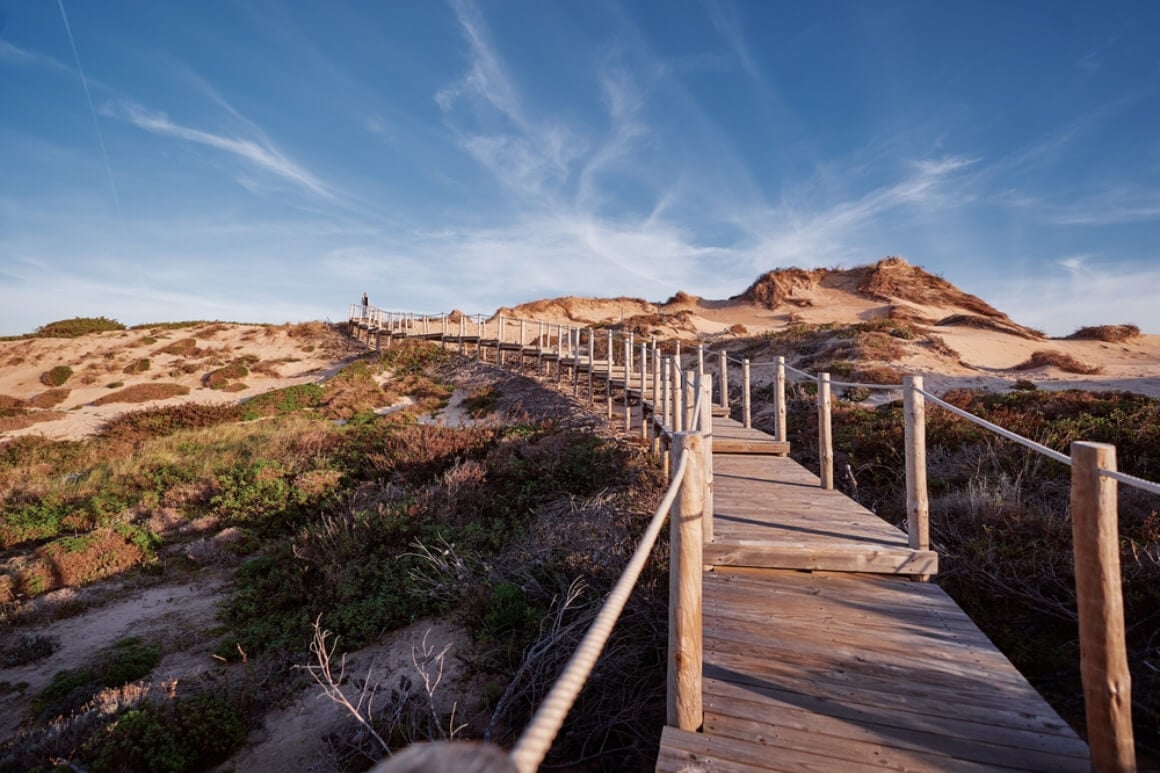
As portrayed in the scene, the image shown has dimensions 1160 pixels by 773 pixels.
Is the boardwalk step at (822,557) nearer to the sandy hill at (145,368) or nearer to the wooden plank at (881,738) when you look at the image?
the wooden plank at (881,738)

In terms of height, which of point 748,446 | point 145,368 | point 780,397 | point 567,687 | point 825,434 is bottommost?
point 748,446

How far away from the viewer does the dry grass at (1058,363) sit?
15.4 metres

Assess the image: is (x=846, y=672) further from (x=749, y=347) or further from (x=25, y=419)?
(x=25, y=419)

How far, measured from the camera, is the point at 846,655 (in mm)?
2707

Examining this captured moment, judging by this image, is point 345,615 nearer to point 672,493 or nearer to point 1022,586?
point 672,493

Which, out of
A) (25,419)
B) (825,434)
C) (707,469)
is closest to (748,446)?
(825,434)

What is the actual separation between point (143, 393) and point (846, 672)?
2571 centimetres

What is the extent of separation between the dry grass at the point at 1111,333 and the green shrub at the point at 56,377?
42.9 metres

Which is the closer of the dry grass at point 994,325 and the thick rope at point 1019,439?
the thick rope at point 1019,439

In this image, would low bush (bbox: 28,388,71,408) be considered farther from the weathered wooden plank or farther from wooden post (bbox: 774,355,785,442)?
wooden post (bbox: 774,355,785,442)

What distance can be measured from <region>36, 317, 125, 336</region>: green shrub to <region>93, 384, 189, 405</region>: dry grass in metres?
14.5

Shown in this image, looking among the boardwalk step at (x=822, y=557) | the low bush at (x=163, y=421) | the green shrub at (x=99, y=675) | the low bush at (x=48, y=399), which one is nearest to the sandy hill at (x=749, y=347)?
the low bush at (x=48, y=399)

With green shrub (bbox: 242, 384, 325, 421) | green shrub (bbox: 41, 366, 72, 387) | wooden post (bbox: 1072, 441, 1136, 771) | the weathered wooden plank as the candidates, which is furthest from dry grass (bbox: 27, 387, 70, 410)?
wooden post (bbox: 1072, 441, 1136, 771)

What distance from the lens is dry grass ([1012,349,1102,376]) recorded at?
50.4ft
